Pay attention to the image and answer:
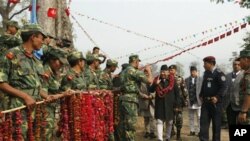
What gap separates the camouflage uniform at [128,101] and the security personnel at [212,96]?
4.57 feet

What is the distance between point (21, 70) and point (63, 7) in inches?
306

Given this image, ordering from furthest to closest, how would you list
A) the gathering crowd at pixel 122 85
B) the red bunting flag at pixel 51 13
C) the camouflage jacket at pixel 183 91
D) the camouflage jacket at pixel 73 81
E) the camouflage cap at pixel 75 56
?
the red bunting flag at pixel 51 13, the camouflage jacket at pixel 183 91, the camouflage cap at pixel 75 56, the camouflage jacket at pixel 73 81, the gathering crowd at pixel 122 85

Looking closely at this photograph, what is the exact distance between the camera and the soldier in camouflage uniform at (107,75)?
9521mm

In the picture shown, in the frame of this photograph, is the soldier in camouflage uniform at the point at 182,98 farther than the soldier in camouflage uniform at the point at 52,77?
Yes

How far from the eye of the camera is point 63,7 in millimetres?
12812

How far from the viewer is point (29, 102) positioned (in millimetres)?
5141

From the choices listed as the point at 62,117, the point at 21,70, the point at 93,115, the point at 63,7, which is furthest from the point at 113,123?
the point at 63,7

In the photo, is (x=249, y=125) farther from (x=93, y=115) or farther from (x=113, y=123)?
(x=113, y=123)

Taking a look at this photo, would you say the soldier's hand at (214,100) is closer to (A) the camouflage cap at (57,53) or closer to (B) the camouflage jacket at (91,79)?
(B) the camouflage jacket at (91,79)

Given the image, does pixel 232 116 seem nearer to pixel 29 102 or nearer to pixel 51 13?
pixel 29 102

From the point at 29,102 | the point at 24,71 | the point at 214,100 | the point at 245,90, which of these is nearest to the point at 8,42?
the point at 24,71

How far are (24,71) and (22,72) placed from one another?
1.2 inches

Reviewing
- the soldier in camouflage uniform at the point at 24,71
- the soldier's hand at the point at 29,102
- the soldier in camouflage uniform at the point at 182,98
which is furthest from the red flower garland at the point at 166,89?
the soldier's hand at the point at 29,102

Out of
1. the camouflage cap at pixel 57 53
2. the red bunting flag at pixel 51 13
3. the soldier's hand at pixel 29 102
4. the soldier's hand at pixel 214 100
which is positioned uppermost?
the red bunting flag at pixel 51 13
